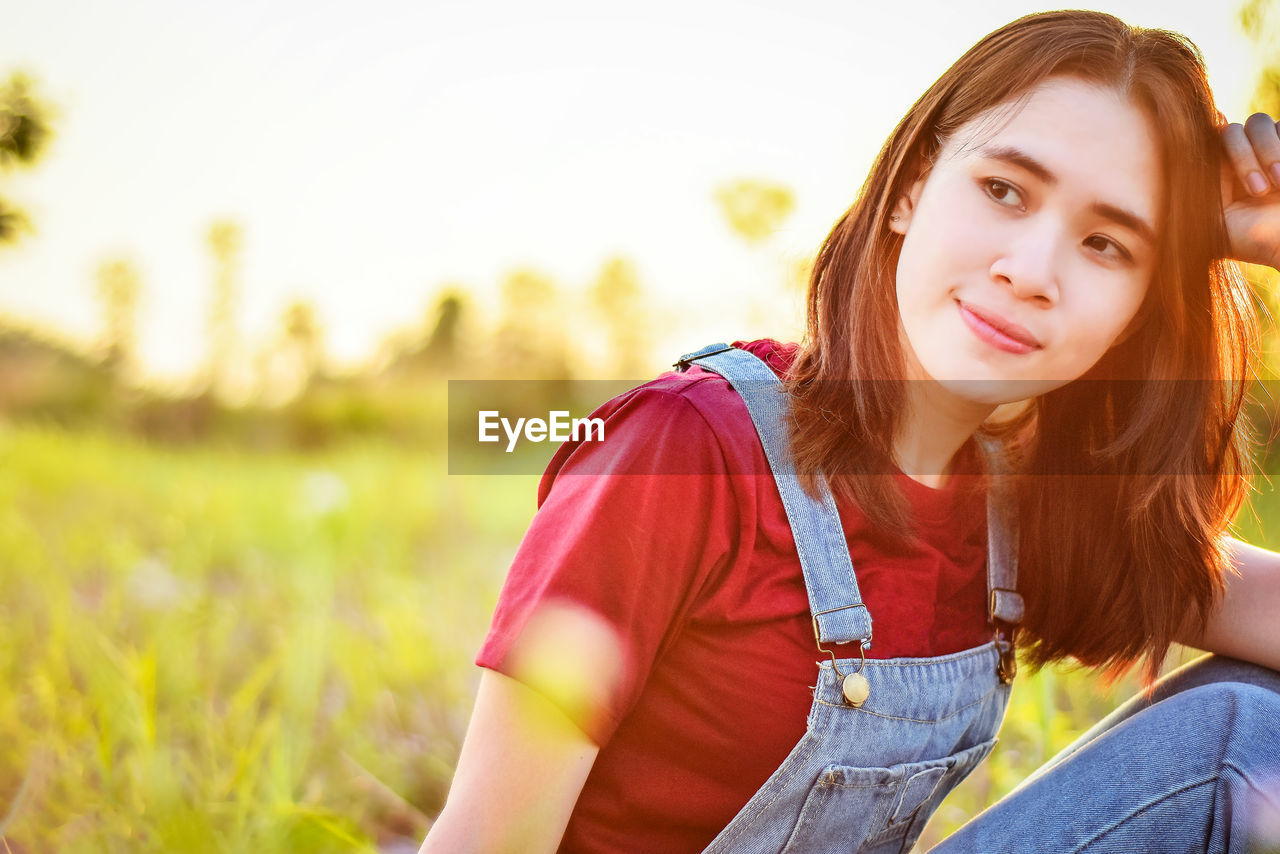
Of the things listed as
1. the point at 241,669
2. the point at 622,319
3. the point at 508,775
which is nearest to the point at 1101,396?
the point at 508,775

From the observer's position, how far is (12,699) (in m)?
1.98

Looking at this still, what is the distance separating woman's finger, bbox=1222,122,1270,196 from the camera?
135cm

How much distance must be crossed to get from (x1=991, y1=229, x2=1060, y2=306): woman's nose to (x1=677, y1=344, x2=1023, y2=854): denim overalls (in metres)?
0.30

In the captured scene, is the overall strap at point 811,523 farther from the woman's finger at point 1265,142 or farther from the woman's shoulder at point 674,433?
the woman's finger at point 1265,142

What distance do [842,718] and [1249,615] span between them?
0.72 m

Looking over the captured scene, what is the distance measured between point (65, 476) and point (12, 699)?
244cm

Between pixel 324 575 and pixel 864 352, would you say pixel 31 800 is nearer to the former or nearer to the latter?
pixel 324 575

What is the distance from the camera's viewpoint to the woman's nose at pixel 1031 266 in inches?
45.1

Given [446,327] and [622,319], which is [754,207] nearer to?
[622,319]

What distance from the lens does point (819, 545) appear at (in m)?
1.14

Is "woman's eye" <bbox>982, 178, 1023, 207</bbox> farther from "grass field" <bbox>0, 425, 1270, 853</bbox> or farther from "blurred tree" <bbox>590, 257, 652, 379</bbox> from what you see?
"blurred tree" <bbox>590, 257, 652, 379</bbox>

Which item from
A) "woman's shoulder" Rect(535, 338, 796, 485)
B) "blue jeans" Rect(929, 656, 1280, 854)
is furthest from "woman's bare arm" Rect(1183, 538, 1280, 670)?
"woman's shoulder" Rect(535, 338, 796, 485)

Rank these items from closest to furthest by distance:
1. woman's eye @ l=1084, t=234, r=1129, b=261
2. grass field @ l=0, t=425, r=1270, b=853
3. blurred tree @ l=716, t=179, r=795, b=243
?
woman's eye @ l=1084, t=234, r=1129, b=261 < grass field @ l=0, t=425, r=1270, b=853 < blurred tree @ l=716, t=179, r=795, b=243

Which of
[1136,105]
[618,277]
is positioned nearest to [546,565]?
[1136,105]
